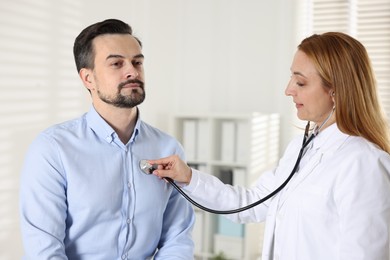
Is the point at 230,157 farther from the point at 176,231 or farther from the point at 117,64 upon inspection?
the point at 117,64

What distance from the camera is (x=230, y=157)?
9.99 ft

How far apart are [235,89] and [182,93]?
39 cm

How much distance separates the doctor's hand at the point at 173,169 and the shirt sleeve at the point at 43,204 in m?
0.29

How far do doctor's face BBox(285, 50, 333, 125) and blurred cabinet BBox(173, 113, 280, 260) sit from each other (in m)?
1.43

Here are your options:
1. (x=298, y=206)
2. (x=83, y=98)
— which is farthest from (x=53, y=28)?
(x=298, y=206)

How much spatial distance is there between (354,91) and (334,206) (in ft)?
1.03

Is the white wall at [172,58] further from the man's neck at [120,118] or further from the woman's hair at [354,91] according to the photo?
the woman's hair at [354,91]

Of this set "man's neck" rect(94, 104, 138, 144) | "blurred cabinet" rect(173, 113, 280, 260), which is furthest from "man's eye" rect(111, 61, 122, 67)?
"blurred cabinet" rect(173, 113, 280, 260)

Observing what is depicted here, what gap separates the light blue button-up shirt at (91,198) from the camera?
1360 millimetres

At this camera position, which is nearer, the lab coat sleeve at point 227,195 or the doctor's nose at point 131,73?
the doctor's nose at point 131,73

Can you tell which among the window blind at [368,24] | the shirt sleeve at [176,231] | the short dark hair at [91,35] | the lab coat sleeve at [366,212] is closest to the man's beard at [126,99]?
the short dark hair at [91,35]

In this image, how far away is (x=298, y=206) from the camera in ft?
4.52

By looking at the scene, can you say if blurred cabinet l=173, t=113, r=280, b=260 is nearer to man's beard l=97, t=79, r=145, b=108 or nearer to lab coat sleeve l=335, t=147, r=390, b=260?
man's beard l=97, t=79, r=145, b=108

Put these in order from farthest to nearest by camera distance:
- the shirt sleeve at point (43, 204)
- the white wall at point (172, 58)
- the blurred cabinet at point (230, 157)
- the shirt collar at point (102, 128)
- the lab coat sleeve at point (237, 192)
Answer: the blurred cabinet at point (230, 157)
the white wall at point (172, 58)
the lab coat sleeve at point (237, 192)
the shirt collar at point (102, 128)
the shirt sleeve at point (43, 204)
